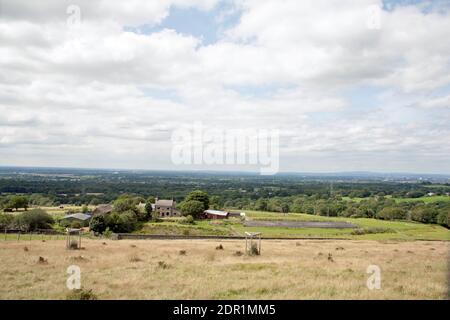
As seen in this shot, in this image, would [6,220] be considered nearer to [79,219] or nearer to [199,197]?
[79,219]

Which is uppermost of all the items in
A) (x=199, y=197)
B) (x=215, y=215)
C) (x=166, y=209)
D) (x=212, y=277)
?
(x=212, y=277)

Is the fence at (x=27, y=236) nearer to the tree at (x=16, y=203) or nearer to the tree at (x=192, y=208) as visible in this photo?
the tree at (x=192, y=208)

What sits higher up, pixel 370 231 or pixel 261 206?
pixel 370 231

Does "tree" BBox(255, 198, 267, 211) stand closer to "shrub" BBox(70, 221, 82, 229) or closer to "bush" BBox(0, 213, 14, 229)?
"shrub" BBox(70, 221, 82, 229)

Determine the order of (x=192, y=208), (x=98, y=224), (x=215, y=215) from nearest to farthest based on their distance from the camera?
(x=98, y=224)
(x=192, y=208)
(x=215, y=215)

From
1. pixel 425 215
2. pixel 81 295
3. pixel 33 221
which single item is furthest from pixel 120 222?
pixel 425 215

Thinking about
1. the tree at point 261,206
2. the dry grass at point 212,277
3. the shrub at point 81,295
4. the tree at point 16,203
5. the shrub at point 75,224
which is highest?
the shrub at point 81,295

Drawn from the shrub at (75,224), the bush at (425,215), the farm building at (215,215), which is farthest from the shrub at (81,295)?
the bush at (425,215)
